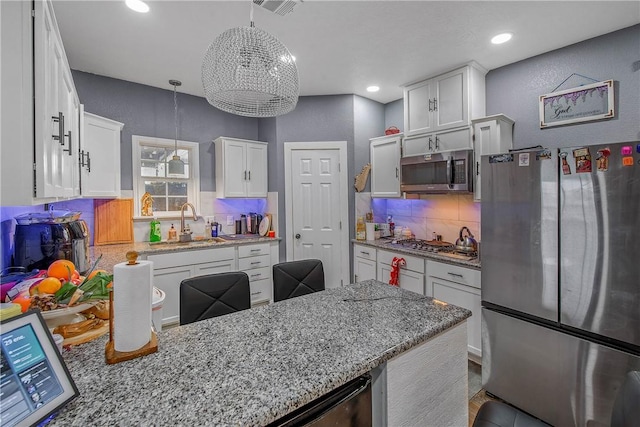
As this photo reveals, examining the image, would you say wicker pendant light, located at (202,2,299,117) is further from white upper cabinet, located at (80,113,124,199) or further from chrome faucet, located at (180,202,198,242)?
chrome faucet, located at (180,202,198,242)

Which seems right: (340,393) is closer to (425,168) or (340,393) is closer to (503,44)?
(425,168)

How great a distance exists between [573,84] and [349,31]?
1887 millimetres

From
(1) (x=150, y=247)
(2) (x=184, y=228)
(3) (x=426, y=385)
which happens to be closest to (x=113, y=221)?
(1) (x=150, y=247)

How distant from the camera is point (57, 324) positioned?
115cm

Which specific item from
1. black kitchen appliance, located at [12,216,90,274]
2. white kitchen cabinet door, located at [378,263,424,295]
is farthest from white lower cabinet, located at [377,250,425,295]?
black kitchen appliance, located at [12,216,90,274]

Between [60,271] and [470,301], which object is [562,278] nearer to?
[470,301]

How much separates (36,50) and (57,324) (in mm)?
962

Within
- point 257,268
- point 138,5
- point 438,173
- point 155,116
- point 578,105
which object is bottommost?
point 257,268

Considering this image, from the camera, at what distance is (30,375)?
27.8 inches

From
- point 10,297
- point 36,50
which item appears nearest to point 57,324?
point 10,297

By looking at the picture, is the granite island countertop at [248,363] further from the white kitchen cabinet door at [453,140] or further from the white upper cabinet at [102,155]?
the white upper cabinet at [102,155]

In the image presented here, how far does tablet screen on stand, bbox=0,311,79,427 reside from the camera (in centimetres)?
65

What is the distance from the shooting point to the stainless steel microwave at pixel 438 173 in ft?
8.99

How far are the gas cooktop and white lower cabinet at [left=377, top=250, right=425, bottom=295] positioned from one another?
144 mm
